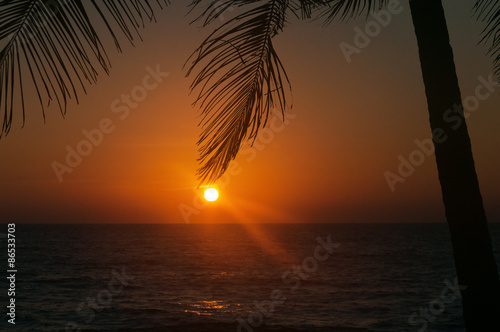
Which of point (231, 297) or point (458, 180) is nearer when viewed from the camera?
point (458, 180)

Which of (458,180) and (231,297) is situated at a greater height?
(231,297)

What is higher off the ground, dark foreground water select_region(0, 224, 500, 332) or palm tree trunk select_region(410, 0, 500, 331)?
dark foreground water select_region(0, 224, 500, 332)

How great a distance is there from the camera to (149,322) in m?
20.4

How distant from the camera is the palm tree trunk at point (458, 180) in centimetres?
235

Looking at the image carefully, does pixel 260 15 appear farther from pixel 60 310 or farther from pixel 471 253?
pixel 60 310

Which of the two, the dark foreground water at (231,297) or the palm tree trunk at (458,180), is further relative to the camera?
the dark foreground water at (231,297)

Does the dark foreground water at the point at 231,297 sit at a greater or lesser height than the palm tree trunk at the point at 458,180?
greater

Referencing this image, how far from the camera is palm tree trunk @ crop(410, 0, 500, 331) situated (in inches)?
92.6

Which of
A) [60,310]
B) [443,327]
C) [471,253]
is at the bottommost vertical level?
[471,253]

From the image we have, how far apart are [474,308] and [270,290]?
93.6 feet

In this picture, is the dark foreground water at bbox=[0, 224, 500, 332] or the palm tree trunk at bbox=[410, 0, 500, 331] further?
the dark foreground water at bbox=[0, 224, 500, 332]

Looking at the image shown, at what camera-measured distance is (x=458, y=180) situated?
7.86 ft

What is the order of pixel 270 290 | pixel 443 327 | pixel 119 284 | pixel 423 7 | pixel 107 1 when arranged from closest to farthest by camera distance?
pixel 107 1, pixel 423 7, pixel 443 327, pixel 270 290, pixel 119 284

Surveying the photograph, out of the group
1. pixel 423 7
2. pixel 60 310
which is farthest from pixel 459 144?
pixel 60 310
